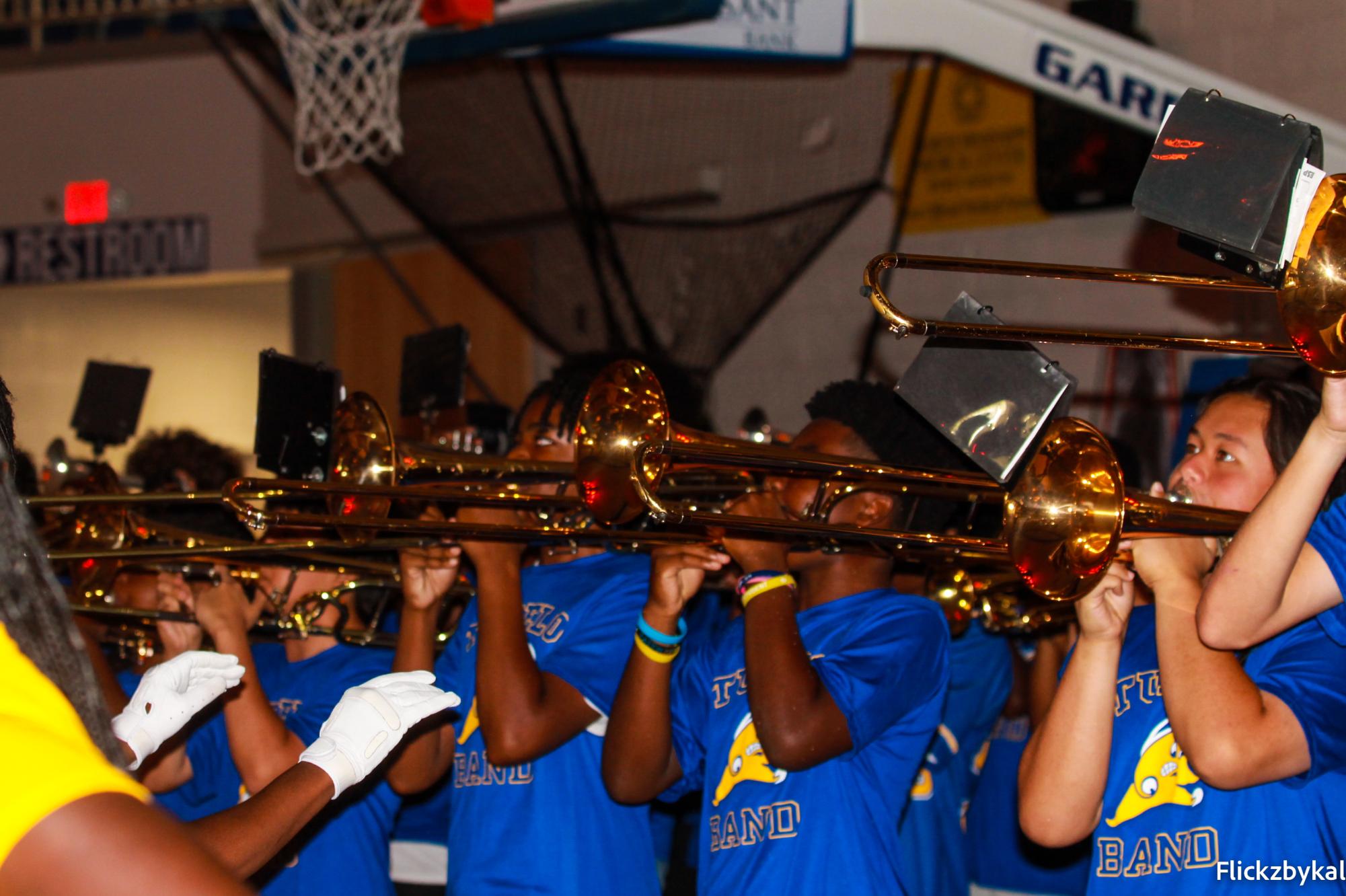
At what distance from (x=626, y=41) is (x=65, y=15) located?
3942 mm

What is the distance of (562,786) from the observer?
8.11 ft

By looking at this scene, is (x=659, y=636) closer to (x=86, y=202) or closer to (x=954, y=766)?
(x=954, y=766)

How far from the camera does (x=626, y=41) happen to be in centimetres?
397

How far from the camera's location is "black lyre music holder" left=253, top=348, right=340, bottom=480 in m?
2.69

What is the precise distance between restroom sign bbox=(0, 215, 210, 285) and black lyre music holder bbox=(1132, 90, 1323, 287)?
733cm

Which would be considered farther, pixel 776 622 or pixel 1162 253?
pixel 1162 253

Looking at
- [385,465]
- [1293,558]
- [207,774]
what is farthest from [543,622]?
[1293,558]

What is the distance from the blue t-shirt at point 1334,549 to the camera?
183cm

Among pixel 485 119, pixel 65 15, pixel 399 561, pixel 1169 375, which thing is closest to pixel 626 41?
pixel 485 119

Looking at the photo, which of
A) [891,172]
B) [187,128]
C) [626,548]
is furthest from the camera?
[187,128]

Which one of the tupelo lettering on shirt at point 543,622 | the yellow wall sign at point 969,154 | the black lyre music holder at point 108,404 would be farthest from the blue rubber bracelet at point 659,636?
the yellow wall sign at point 969,154

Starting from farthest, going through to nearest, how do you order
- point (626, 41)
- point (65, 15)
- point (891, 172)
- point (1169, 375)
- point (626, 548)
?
point (65, 15) < point (891, 172) < point (1169, 375) < point (626, 41) < point (626, 548)

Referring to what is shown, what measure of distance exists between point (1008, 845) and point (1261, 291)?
6.55 feet

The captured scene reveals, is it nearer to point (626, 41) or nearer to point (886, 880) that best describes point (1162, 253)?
point (626, 41)
